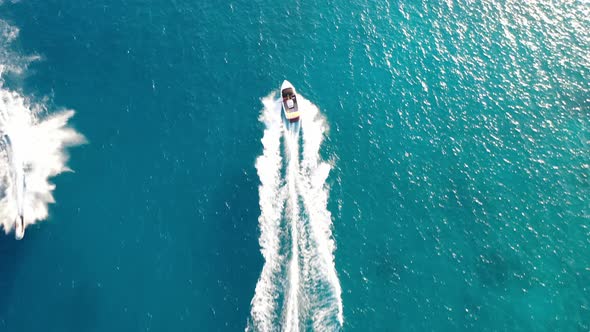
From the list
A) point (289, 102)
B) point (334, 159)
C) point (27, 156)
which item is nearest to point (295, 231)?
point (334, 159)

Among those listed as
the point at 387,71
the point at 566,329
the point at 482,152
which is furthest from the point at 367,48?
the point at 566,329

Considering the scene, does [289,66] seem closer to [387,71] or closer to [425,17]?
[387,71]

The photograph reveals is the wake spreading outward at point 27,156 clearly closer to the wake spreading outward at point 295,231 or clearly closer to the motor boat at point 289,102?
the wake spreading outward at point 295,231

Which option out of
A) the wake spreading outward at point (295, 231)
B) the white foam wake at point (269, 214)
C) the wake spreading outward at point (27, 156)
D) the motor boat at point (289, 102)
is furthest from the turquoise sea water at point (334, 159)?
the motor boat at point (289, 102)

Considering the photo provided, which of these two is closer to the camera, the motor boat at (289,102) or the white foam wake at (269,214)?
the white foam wake at (269,214)

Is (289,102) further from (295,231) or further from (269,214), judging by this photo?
(295,231)
